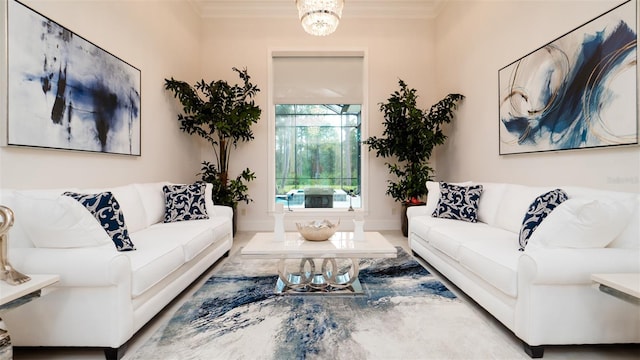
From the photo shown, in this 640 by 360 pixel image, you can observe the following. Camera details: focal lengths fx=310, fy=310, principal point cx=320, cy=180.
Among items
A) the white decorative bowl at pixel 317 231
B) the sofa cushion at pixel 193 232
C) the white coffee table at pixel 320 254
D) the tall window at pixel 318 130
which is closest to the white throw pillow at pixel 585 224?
the white coffee table at pixel 320 254

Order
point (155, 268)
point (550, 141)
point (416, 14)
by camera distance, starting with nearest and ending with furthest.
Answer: point (155, 268), point (550, 141), point (416, 14)

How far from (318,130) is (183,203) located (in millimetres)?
3141

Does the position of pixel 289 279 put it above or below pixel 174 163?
below

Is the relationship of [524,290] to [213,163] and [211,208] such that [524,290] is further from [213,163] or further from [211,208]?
[213,163]

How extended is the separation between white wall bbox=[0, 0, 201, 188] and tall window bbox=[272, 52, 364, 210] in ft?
4.82

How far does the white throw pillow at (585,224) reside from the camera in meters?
1.70

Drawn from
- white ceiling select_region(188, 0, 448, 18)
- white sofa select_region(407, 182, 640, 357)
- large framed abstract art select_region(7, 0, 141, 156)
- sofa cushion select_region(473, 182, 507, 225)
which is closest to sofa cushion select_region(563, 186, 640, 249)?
white sofa select_region(407, 182, 640, 357)

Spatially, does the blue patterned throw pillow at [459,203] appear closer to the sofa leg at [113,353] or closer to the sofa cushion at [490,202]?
the sofa cushion at [490,202]

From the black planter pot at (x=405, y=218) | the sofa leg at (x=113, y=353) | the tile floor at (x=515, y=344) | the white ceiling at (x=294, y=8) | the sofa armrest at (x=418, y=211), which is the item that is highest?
the white ceiling at (x=294, y=8)

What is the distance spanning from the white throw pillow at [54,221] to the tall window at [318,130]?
359cm

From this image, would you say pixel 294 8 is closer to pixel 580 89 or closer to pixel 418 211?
pixel 418 211

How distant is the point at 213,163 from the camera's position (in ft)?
17.0

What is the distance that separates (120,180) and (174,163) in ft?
3.95

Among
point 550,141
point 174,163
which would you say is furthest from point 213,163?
point 550,141
